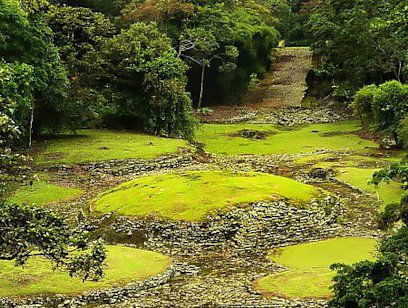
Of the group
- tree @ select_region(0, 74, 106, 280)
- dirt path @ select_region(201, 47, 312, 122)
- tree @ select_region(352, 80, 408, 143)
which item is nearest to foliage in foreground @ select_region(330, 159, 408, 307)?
tree @ select_region(0, 74, 106, 280)

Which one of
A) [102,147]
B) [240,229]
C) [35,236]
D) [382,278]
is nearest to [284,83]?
[102,147]

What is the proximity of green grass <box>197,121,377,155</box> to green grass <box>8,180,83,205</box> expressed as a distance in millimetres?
14992

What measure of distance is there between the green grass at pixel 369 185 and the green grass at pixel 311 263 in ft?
18.6

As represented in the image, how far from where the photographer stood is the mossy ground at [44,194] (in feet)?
86.3

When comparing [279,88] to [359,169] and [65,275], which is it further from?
[65,275]

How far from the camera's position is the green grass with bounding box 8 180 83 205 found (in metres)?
26.3

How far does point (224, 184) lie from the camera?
25.6m

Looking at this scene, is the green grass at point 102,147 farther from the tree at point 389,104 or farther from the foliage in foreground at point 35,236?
the foliage in foreground at point 35,236

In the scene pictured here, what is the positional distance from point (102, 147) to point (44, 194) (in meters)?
8.45

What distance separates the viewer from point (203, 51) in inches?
2157

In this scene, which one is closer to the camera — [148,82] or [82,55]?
[148,82]

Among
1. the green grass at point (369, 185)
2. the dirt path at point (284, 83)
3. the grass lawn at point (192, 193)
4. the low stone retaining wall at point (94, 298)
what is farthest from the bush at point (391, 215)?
the dirt path at point (284, 83)

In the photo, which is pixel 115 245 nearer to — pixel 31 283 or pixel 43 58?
pixel 31 283

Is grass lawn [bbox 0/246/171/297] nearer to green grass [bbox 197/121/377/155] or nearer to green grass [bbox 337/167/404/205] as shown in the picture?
green grass [bbox 337/167/404/205]
